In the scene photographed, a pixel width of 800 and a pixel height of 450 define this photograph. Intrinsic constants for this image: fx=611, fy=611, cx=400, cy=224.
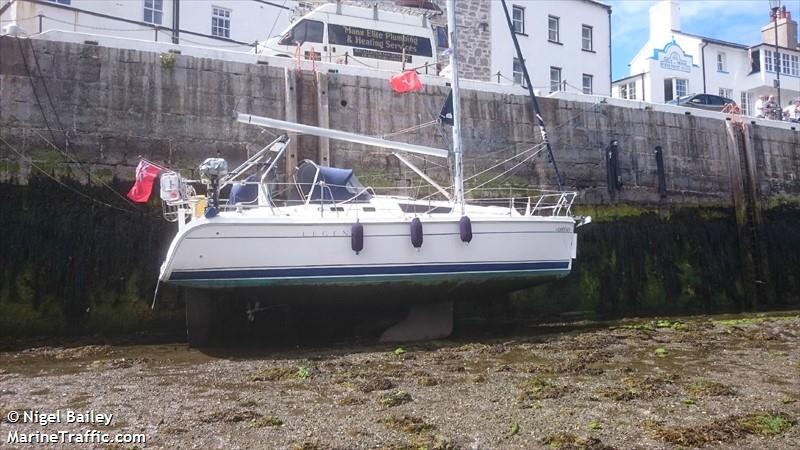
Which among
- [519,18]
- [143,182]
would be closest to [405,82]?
[143,182]

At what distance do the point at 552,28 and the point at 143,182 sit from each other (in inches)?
708

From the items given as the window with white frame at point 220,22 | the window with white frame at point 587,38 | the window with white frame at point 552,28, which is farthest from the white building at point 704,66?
the window with white frame at point 220,22

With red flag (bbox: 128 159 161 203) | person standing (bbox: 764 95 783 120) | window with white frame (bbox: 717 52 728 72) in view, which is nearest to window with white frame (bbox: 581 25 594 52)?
person standing (bbox: 764 95 783 120)

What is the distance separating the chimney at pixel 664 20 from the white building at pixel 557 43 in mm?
6623

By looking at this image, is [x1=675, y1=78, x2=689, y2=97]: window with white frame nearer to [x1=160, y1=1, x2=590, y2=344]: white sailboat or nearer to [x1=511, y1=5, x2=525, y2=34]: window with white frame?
[x1=511, y1=5, x2=525, y2=34]: window with white frame

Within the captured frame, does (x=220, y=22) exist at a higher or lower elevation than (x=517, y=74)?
higher

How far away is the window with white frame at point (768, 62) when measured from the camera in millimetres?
28031

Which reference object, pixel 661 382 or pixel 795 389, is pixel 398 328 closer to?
pixel 661 382

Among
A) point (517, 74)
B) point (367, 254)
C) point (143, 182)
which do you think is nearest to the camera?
point (367, 254)

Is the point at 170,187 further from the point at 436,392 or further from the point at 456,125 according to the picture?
the point at 436,392

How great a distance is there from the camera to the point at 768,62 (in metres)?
28.2

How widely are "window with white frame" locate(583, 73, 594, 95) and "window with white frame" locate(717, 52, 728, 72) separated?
30.5ft

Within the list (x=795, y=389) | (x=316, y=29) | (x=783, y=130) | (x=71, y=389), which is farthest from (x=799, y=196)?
(x=71, y=389)

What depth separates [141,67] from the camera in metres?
9.30
